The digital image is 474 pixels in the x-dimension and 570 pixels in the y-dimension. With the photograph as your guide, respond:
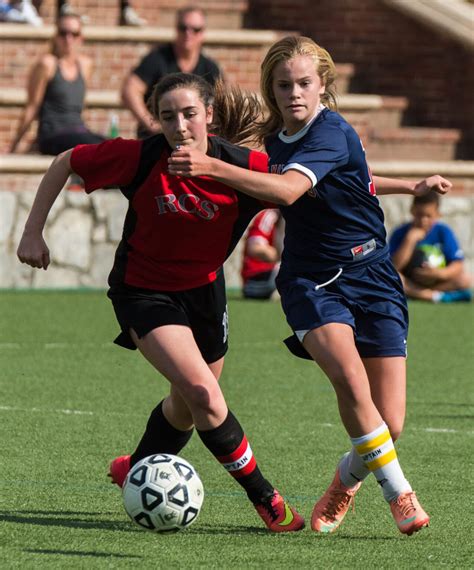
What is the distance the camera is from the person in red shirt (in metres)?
13.4

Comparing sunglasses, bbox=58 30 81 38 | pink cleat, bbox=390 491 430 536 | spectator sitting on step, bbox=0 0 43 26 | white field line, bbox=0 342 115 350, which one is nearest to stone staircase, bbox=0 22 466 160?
spectator sitting on step, bbox=0 0 43 26

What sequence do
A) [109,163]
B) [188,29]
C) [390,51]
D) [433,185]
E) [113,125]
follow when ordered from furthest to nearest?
[390,51] → [113,125] → [188,29] → [433,185] → [109,163]

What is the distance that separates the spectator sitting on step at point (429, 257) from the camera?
13445 millimetres

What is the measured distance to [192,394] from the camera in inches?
197

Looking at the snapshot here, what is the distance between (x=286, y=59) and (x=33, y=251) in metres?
1.21

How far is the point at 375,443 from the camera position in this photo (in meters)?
5.05

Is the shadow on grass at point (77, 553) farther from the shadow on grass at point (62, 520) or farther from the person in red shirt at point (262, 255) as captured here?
the person in red shirt at point (262, 255)

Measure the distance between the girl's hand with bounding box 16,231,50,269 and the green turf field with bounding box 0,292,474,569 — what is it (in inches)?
38.6

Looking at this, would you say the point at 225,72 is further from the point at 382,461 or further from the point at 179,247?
the point at 382,461

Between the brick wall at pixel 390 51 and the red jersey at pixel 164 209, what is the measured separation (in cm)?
1304

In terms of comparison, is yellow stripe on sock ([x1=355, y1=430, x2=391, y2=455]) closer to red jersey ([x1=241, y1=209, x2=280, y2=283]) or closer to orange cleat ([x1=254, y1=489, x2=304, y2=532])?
orange cleat ([x1=254, y1=489, x2=304, y2=532])

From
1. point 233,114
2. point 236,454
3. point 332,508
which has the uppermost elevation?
point 233,114

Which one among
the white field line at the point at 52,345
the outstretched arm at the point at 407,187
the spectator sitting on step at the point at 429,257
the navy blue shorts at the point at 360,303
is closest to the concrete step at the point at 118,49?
the spectator sitting on step at the point at 429,257

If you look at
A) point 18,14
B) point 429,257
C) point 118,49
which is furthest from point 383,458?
point 18,14
